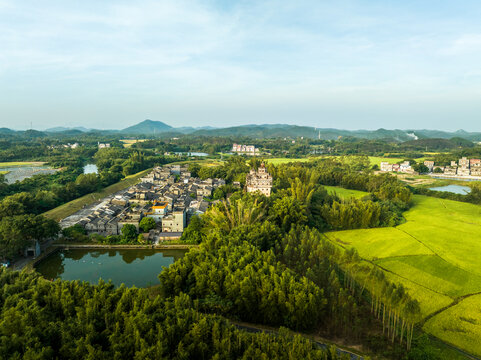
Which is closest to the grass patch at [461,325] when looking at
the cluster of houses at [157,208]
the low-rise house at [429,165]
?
the cluster of houses at [157,208]

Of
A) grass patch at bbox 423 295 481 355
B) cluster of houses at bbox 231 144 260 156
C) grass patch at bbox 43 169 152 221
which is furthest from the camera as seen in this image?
cluster of houses at bbox 231 144 260 156

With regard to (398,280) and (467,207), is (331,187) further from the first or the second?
(398,280)

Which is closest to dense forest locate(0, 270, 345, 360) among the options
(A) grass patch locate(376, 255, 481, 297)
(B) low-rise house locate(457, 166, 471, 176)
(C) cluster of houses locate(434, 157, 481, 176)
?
(A) grass patch locate(376, 255, 481, 297)

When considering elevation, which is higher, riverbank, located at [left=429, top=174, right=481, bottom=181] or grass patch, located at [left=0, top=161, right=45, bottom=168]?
grass patch, located at [left=0, top=161, right=45, bottom=168]

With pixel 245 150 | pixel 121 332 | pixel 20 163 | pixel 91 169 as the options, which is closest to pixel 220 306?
pixel 121 332

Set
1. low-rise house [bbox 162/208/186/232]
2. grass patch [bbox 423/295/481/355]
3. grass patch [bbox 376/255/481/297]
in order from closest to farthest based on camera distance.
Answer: grass patch [bbox 423/295/481/355]
grass patch [bbox 376/255/481/297]
low-rise house [bbox 162/208/186/232]

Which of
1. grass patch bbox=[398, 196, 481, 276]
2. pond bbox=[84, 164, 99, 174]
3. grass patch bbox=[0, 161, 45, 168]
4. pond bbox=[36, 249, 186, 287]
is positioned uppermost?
grass patch bbox=[0, 161, 45, 168]

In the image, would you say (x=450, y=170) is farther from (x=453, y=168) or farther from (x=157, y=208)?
(x=157, y=208)

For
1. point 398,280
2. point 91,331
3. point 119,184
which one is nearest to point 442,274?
point 398,280

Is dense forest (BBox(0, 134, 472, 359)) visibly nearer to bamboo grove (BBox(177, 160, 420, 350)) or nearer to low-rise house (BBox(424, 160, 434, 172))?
bamboo grove (BBox(177, 160, 420, 350))
